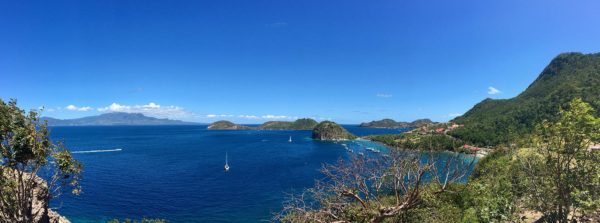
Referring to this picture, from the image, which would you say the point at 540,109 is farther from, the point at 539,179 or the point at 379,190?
the point at 379,190

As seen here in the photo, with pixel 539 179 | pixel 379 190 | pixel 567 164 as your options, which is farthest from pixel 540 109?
pixel 379 190

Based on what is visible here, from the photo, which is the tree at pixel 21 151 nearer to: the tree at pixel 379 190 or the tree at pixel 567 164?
the tree at pixel 379 190

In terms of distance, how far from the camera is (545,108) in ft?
431

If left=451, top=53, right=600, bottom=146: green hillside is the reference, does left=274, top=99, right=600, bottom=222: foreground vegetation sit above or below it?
below

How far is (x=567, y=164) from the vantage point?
1569 centimetres

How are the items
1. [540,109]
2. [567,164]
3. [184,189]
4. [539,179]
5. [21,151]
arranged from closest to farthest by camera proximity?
1. [567,164]
2. [21,151]
3. [539,179]
4. [184,189]
5. [540,109]

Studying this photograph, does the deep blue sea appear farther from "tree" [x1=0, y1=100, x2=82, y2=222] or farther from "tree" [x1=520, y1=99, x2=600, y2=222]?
"tree" [x1=0, y1=100, x2=82, y2=222]

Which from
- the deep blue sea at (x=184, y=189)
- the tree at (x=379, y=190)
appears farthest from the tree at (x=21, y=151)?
the deep blue sea at (x=184, y=189)

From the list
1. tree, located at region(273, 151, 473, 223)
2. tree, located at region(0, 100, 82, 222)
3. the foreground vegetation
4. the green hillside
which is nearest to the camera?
the foreground vegetation

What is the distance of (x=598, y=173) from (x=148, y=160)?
4686 inches

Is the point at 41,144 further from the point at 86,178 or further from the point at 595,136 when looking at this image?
the point at 86,178

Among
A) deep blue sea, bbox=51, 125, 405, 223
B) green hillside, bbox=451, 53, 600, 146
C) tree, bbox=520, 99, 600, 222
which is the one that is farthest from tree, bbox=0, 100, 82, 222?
green hillside, bbox=451, 53, 600, 146

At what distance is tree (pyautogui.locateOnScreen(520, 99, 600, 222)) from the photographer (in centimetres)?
1446

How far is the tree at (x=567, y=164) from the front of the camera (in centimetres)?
1446
